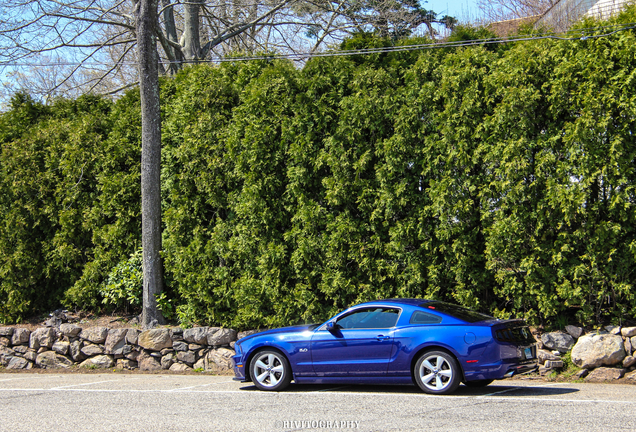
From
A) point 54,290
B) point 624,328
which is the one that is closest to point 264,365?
point 624,328

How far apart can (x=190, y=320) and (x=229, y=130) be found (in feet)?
12.8

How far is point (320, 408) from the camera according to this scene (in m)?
6.94

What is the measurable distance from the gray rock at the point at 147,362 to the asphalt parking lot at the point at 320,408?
220 centimetres

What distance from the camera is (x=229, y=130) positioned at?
11.5m

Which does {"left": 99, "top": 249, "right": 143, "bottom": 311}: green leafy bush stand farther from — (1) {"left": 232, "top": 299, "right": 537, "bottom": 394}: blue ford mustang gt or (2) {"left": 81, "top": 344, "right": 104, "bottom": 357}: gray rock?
(1) {"left": 232, "top": 299, "right": 537, "bottom": 394}: blue ford mustang gt

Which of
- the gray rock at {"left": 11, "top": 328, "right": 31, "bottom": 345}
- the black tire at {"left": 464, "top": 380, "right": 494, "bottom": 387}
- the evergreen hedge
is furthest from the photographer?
the gray rock at {"left": 11, "top": 328, "right": 31, "bottom": 345}

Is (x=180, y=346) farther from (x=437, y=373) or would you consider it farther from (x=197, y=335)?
(x=437, y=373)

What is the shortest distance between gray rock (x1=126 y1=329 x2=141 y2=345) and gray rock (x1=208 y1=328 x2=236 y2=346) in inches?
69.7

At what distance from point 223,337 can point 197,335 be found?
0.54 metres

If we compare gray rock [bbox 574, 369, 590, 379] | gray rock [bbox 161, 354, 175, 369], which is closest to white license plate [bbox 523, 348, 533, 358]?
gray rock [bbox 574, 369, 590, 379]

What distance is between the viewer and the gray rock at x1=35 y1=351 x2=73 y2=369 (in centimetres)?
1256

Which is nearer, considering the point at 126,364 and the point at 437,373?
the point at 437,373

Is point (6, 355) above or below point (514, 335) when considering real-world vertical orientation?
below

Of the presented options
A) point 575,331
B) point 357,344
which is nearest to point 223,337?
point 357,344
